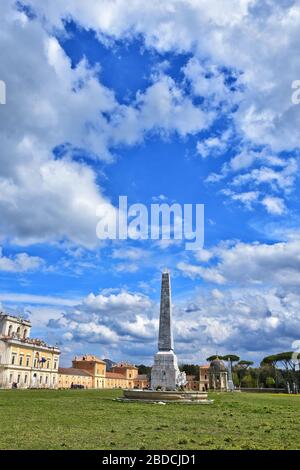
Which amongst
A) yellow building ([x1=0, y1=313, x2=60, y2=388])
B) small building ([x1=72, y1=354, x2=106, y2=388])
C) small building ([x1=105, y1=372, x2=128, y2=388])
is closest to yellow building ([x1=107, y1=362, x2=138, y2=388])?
small building ([x1=105, y1=372, x2=128, y2=388])

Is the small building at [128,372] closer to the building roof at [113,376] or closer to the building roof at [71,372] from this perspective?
the building roof at [113,376]

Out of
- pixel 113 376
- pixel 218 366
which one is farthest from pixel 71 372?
pixel 218 366

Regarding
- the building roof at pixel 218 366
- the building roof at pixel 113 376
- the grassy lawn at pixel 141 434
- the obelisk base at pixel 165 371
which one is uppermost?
the building roof at pixel 218 366

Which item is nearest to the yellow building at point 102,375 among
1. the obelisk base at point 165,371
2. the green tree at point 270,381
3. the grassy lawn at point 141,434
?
the green tree at point 270,381

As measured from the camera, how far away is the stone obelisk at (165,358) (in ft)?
102

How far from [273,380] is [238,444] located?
76.2 meters

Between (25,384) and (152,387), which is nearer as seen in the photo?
(152,387)

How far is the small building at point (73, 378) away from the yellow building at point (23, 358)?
9.25 meters

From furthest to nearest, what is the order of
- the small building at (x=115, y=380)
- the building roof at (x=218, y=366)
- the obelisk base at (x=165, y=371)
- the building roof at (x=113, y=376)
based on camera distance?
the building roof at (x=113, y=376) < the small building at (x=115, y=380) < the building roof at (x=218, y=366) < the obelisk base at (x=165, y=371)

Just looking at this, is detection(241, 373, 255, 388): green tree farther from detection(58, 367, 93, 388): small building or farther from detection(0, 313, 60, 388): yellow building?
detection(0, 313, 60, 388): yellow building

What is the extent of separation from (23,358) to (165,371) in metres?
40.3

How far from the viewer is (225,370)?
78.8 m
